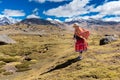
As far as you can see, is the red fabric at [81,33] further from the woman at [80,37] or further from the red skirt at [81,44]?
the red skirt at [81,44]

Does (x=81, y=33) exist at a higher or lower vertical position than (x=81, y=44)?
higher

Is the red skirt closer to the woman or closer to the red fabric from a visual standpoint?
the woman

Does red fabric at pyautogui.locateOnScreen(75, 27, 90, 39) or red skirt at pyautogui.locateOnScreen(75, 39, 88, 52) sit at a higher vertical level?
red fabric at pyautogui.locateOnScreen(75, 27, 90, 39)

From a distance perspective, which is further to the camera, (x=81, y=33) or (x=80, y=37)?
(x=81, y=33)

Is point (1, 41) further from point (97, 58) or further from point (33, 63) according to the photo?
point (97, 58)

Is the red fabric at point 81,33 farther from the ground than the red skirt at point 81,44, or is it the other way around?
the red fabric at point 81,33

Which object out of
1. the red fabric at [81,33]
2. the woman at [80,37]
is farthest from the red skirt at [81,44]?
the red fabric at [81,33]

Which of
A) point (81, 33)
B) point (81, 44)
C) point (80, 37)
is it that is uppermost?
point (81, 33)

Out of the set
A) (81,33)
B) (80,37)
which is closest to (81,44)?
(80,37)

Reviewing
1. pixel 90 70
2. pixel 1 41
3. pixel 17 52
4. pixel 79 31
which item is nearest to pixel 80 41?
pixel 79 31

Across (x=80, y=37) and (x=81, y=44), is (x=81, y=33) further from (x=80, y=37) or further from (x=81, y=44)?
(x=81, y=44)

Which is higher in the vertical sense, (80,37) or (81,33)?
(81,33)

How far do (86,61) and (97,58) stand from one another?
7.58 ft

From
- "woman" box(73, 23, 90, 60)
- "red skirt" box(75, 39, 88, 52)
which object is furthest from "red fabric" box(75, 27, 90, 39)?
"red skirt" box(75, 39, 88, 52)
